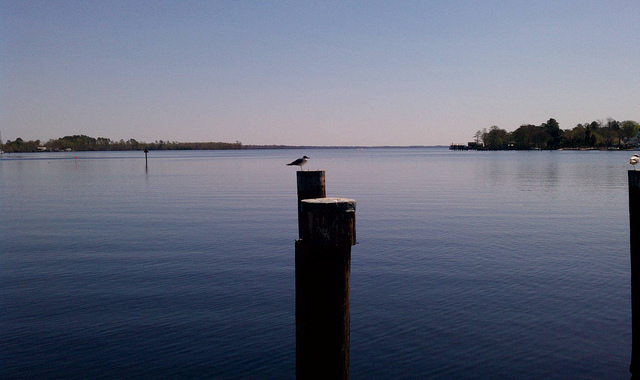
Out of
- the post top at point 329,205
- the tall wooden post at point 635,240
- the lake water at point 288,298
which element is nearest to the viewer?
the post top at point 329,205

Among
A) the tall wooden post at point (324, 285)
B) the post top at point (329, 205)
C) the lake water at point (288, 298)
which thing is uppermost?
the post top at point (329, 205)

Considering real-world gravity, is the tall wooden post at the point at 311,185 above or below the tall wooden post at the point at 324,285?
above

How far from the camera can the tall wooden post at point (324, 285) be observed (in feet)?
19.3

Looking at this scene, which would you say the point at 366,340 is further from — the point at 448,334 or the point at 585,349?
the point at 585,349

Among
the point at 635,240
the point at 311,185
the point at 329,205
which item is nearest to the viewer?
the point at 329,205

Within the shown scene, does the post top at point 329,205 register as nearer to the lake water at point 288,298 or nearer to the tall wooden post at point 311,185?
the tall wooden post at point 311,185

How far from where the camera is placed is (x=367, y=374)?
8602mm

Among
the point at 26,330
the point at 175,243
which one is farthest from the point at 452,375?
the point at 175,243

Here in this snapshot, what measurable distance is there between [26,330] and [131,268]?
15.9ft

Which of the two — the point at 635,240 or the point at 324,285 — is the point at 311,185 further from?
the point at 635,240

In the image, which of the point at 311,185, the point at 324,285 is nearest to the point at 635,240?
the point at 324,285

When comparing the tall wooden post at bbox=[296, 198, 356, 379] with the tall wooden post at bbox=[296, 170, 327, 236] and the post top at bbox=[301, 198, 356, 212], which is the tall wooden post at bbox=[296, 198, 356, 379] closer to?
the post top at bbox=[301, 198, 356, 212]

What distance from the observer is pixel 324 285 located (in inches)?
235

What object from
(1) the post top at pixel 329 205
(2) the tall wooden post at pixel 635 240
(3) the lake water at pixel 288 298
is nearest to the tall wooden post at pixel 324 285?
(1) the post top at pixel 329 205
